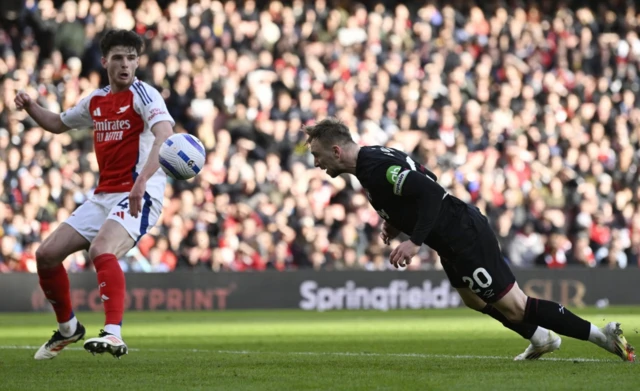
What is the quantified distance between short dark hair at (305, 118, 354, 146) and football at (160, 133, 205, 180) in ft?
4.21

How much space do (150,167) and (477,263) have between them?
2.68 meters

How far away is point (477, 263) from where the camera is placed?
8352 mm

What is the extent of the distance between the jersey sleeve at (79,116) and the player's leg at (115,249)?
88 centimetres

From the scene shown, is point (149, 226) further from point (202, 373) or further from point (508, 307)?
point (508, 307)

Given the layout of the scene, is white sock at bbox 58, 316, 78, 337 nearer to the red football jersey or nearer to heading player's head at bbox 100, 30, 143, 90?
the red football jersey

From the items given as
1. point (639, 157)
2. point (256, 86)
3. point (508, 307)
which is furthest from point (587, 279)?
point (508, 307)

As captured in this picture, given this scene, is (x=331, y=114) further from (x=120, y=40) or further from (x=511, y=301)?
(x=511, y=301)

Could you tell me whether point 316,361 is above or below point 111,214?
below

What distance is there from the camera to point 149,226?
9.55 m

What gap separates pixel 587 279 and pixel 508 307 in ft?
46.5

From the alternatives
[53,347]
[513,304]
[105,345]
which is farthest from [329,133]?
[53,347]

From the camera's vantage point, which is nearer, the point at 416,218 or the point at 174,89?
the point at 416,218

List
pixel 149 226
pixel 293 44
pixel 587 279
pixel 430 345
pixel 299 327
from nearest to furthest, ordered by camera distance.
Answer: pixel 149 226 → pixel 430 345 → pixel 299 327 → pixel 587 279 → pixel 293 44

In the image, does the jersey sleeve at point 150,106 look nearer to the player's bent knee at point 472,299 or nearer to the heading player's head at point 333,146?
the heading player's head at point 333,146
